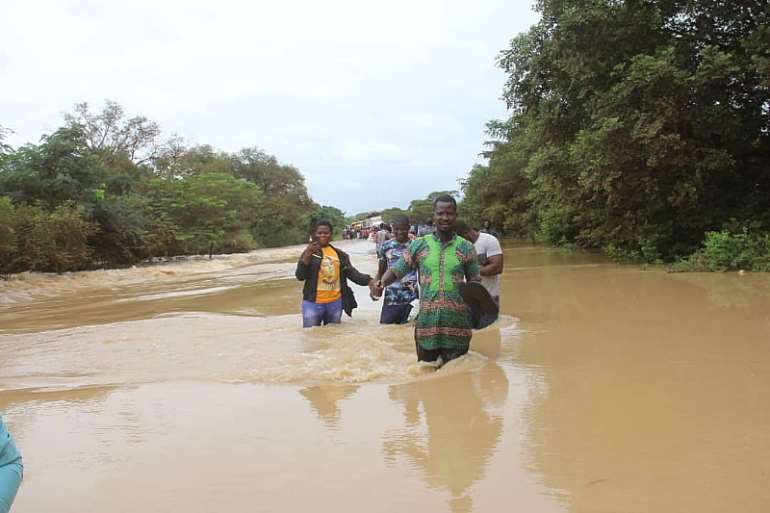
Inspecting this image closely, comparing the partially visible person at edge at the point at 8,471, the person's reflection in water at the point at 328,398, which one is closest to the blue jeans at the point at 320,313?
the person's reflection in water at the point at 328,398

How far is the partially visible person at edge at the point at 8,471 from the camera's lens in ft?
6.29

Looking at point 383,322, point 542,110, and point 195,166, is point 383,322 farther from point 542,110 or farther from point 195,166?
point 195,166

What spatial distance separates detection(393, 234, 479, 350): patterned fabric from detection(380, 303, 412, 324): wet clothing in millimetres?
2814

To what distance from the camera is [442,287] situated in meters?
5.02

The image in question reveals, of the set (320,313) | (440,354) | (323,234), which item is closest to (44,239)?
(320,313)

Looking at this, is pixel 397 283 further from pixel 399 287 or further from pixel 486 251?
pixel 486 251

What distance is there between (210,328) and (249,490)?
603 centimetres

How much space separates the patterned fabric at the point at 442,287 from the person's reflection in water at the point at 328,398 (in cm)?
80

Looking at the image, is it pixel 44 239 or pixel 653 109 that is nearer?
pixel 653 109

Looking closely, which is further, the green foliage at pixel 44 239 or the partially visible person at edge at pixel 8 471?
the green foliage at pixel 44 239

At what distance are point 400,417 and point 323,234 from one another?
12.2ft

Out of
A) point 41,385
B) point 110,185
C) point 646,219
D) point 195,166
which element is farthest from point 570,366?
point 195,166

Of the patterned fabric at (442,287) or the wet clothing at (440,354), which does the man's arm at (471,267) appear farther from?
the wet clothing at (440,354)

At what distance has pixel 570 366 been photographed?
5.24m
